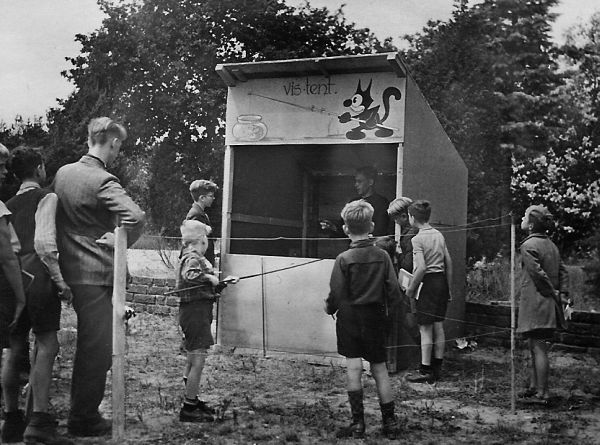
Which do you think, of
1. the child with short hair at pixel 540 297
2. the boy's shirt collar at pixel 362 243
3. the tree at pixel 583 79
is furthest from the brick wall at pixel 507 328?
the tree at pixel 583 79

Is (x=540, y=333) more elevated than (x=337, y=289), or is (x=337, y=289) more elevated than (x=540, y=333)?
(x=337, y=289)

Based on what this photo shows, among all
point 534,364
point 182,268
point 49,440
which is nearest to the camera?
point 49,440

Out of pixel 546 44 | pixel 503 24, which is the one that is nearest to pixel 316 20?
pixel 503 24

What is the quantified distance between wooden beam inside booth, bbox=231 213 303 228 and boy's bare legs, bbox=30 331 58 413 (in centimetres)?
349

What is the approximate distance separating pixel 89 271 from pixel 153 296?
5773 mm

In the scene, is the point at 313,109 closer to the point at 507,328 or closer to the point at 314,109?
the point at 314,109

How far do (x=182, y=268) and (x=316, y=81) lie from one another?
3.15 meters

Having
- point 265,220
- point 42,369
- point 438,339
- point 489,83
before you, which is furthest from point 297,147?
point 489,83

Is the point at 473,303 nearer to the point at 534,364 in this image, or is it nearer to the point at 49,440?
the point at 534,364

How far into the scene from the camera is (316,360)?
664cm

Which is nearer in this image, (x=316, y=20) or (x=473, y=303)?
(x=473, y=303)

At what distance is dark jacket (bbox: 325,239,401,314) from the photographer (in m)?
4.20

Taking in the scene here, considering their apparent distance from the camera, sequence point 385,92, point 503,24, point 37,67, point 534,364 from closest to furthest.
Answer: point 534,364 < point 385,92 < point 37,67 < point 503,24

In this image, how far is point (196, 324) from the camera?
425 centimetres
